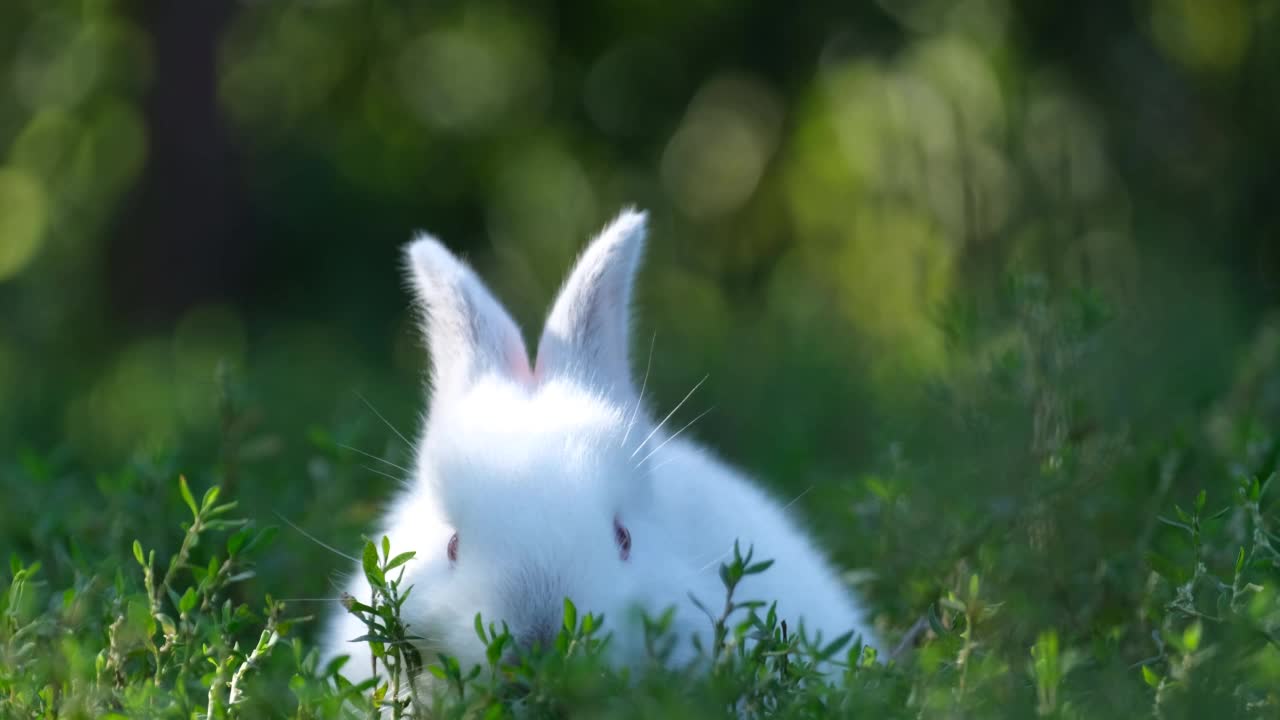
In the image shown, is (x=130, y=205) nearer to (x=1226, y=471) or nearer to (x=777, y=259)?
(x=777, y=259)

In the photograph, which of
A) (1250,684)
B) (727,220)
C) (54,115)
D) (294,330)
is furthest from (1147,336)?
(54,115)

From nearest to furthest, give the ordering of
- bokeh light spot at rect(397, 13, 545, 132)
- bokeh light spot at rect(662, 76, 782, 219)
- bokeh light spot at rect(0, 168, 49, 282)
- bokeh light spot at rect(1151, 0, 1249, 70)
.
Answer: bokeh light spot at rect(1151, 0, 1249, 70) < bokeh light spot at rect(662, 76, 782, 219) < bokeh light spot at rect(0, 168, 49, 282) < bokeh light spot at rect(397, 13, 545, 132)

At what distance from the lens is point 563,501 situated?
2.90 meters

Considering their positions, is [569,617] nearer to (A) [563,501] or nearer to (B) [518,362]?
(A) [563,501]

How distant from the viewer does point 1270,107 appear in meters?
9.33

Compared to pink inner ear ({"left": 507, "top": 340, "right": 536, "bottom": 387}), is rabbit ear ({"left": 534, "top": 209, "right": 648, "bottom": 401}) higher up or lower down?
higher up

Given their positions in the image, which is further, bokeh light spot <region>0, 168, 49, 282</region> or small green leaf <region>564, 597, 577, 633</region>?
bokeh light spot <region>0, 168, 49, 282</region>

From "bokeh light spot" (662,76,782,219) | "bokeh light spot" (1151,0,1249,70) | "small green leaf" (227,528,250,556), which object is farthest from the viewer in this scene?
"bokeh light spot" (662,76,782,219)

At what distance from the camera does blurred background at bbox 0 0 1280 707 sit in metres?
3.92

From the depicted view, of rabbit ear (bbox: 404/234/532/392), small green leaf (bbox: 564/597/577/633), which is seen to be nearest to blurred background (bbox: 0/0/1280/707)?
rabbit ear (bbox: 404/234/532/392)

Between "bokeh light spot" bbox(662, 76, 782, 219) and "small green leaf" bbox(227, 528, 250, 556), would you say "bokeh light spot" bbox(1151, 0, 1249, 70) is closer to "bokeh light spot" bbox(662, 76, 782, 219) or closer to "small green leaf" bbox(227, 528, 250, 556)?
"bokeh light spot" bbox(662, 76, 782, 219)

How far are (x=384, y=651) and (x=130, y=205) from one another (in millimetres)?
11058

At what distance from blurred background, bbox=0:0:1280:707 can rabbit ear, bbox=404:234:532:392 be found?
0.63m

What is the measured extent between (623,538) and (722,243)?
1207cm
